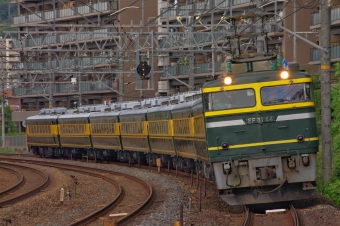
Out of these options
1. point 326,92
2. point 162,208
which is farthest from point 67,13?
point 162,208

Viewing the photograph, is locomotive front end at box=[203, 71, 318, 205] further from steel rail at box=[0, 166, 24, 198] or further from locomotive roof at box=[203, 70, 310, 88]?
steel rail at box=[0, 166, 24, 198]

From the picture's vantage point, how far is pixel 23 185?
97.8ft

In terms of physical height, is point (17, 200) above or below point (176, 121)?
below

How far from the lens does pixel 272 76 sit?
17.4 m

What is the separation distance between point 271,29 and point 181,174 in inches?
957

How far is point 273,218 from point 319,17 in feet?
108

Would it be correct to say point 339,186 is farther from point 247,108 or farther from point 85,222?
point 85,222

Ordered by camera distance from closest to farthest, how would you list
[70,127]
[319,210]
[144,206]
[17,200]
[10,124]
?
[319,210]
[144,206]
[17,200]
[70,127]
[10,124]

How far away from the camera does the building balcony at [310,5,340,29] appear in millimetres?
45531

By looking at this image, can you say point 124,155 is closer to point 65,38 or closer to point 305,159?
point 305,159

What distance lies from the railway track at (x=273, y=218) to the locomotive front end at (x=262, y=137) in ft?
1.11

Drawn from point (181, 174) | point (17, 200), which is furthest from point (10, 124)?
point (17, 200)

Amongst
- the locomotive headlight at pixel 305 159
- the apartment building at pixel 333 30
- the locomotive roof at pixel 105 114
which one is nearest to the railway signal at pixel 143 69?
the locomotive roof at pixel 105 114

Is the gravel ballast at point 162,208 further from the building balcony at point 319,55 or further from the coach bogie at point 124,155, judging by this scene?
the building balcony at point 319,55
